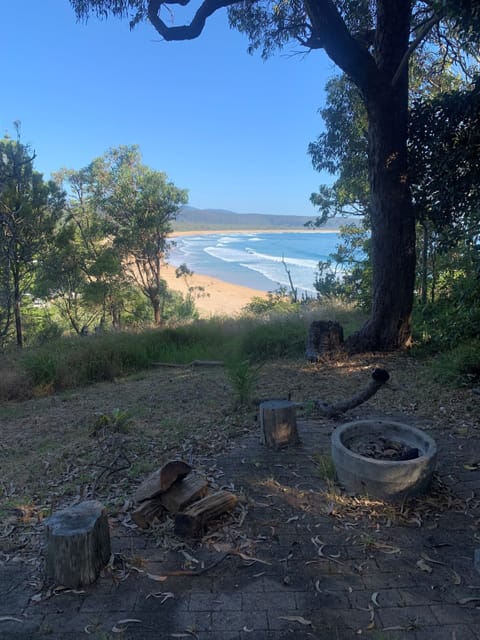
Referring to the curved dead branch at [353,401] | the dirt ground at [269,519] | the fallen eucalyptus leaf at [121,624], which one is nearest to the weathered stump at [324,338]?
the dirt ground at [269,519]

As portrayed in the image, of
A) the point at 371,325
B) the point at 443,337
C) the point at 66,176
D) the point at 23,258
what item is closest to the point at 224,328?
the point at 371,325

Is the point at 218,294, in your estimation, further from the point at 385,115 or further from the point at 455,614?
the point at 455,614

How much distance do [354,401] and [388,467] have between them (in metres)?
1.62

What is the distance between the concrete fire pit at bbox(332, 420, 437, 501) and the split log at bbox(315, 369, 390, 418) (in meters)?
0.52

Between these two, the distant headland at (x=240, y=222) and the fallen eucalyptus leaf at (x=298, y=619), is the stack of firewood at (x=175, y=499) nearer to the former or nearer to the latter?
the fallen eucalyptus leaf at (x=298, y=619)

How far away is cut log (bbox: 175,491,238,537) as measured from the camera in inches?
113

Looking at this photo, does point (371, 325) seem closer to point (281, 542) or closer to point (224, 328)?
point (224, 328)

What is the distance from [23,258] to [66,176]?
12.8m

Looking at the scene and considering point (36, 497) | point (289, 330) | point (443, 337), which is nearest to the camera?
point (36, 497)

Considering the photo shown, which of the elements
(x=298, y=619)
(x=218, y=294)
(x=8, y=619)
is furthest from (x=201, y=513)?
(x=218, y=294)

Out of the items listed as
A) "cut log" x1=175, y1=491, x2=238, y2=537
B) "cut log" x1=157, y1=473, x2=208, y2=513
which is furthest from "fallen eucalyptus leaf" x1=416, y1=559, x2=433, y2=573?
"cut log" x1=157, y1=473, x2=208, y2=513

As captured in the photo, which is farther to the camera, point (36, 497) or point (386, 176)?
point (386, 176)

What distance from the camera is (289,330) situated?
948 cm

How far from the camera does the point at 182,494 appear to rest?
3057 mm
